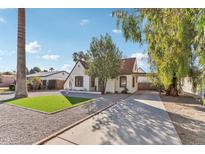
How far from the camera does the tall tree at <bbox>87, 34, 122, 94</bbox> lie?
→ 15.9m

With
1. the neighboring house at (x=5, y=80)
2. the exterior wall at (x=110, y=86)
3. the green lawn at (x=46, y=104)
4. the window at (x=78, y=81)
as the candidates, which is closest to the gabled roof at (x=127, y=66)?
the exterior wall at (x=110, y=86)

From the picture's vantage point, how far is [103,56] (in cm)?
1599

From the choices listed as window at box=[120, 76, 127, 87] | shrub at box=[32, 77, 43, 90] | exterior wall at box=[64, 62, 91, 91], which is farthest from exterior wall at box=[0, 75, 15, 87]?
window at box=[120, 76, 127, 87]

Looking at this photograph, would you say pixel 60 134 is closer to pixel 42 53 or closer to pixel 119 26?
pixel 119 26

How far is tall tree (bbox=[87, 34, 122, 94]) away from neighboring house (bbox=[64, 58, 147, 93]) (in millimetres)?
2839

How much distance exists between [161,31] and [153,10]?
4.42 ft

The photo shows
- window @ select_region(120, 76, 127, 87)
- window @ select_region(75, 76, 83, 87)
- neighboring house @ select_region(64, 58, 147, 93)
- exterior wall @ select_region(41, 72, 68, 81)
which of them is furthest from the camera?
exterior wall @ select_region(41, 72, 68, 81)

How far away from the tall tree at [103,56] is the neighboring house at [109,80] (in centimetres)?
284

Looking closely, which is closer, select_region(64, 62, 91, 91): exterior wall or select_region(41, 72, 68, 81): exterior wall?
select_region(64, 62, 91, 91): exterior wall

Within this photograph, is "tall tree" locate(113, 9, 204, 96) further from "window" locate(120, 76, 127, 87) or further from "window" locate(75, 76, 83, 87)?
"window" locate(75, 76, 83, 87)

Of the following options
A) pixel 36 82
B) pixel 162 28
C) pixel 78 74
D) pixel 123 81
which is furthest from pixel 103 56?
pixel 36 82

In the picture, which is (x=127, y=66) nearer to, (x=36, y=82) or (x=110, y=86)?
(x=110, y=86)
